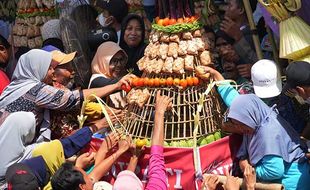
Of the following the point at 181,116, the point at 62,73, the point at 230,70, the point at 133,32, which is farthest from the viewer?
the point at 133,32

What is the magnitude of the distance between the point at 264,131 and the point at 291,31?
671mm

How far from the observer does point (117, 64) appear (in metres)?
5.58

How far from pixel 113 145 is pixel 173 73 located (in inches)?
25.3

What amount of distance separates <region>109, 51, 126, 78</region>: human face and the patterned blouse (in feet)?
2.23

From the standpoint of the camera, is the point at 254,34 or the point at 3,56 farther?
the point at 3,56

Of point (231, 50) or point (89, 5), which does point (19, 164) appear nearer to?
point (231, 50)

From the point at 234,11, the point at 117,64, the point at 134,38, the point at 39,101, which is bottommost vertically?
the point at 39,101

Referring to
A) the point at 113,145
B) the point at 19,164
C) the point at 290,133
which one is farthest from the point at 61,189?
the point at 290,133

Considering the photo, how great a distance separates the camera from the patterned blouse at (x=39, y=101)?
4.88 metres

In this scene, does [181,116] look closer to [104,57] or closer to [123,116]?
[123,116]

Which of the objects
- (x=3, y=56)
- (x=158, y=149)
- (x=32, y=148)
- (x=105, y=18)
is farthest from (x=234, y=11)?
(x=3, y=56)

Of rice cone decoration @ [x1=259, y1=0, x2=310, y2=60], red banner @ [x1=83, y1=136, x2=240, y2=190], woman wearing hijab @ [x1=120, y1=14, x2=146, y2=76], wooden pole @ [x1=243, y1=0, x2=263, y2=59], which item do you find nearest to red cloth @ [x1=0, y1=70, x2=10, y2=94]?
woman wearing hijab @ [x1=120, y1=14, x2=146, y2=76]

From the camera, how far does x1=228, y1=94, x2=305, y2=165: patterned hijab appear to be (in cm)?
421

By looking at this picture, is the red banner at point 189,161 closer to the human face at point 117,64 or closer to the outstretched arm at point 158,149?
the outstretched arm at point 158,149
